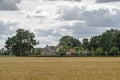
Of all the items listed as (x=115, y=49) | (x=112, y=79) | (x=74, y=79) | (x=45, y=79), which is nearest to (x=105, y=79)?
(x=112, y=79)

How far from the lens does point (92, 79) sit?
1027 inches

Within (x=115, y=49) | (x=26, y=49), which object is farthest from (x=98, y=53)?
(x=26, y=49)

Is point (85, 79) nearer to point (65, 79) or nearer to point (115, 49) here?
point (65, 79)

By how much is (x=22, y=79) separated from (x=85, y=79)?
436 cm

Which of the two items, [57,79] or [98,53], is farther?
[98,53]

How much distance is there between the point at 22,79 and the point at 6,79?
→ 111cm

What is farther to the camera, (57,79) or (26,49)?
(26,49)

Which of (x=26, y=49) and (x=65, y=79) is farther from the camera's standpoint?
(x=26, y=49)

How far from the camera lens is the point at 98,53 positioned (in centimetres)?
19125

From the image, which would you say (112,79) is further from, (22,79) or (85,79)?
(22,79)

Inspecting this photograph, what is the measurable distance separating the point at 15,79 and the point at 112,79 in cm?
668

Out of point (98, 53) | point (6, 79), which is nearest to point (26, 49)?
point (98, 53)

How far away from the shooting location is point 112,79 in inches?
1024

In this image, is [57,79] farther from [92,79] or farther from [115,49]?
[115,49]
